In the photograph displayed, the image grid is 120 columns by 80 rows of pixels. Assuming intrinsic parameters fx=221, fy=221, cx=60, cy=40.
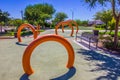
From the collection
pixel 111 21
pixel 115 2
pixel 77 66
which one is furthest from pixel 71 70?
pixel 111 21

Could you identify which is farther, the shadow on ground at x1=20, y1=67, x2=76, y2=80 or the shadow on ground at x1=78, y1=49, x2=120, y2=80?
the shadow on ground at x1=78, y1=49, x2=120, y2=80

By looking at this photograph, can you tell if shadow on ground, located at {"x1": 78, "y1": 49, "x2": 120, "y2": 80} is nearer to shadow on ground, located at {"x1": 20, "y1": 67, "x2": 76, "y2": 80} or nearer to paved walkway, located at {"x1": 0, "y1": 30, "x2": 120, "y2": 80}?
paved walkway, located at {"x1": 0, "y1": 30, "x2": 120, "y2": 80}

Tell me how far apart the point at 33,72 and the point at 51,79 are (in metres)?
1.31

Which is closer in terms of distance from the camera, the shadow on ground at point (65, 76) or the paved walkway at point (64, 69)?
the shadow on ground at point (65, 76)

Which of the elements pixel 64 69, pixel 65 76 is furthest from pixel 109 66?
pixel 65 76

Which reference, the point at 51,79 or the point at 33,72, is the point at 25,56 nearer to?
the point at 33,72

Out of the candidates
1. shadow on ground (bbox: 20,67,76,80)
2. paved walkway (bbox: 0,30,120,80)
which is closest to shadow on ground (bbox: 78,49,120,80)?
paved walkway (bbox: 0,30,120,80)

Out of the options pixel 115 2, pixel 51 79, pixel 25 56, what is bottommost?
pixel 51 79

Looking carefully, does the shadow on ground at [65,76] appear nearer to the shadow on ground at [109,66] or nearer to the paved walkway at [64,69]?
the paved walkway at [64,69]

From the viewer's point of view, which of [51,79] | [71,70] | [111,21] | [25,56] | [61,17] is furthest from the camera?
[61,17]

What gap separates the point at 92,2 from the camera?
18016 mm

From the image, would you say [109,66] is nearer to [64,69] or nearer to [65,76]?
[64,69]

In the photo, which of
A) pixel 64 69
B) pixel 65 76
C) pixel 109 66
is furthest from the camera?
pixel 109 66

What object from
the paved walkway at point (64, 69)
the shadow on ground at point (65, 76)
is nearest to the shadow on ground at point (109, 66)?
the paved walkway at point (64, 69)
